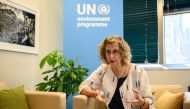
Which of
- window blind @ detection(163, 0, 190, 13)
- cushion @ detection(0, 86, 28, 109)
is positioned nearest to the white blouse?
cushion @ detection(0, 86, 28, 109)

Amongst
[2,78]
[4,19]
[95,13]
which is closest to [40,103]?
[2,78]

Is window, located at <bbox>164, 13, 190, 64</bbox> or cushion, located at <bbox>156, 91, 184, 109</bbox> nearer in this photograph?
cushion, located at <bbox>156, 91, 184, 109</bbox>

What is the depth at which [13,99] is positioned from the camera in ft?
7.98

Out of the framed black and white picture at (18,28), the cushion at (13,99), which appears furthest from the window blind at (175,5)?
the cushion at (13,99)

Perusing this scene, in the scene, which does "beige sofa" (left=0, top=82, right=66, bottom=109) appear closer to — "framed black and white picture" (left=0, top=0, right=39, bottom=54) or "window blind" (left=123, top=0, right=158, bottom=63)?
"framed black and white picture" (left=0, top=0, right=39, bottom=54)

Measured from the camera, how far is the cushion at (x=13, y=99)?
93.3 inches

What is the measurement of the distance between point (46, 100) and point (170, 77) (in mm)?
2165

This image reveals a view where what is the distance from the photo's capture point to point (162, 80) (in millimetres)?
3840

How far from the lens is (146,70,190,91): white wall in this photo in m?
3.69

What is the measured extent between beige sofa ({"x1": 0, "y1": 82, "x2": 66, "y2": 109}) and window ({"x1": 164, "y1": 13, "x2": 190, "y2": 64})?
2343mm

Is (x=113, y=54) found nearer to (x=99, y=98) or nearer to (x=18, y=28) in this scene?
(x=99, y=98)

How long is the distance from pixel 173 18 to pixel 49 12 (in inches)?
82.2

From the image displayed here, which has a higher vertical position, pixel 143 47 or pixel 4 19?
pixel 4 19

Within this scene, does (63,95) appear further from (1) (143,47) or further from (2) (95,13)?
(1) (143,47)
